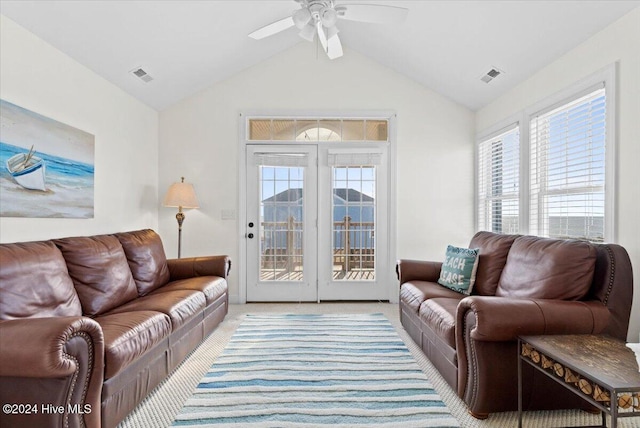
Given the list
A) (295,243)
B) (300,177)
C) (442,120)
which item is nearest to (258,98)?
(300,177)

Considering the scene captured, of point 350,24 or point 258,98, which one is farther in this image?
point 258,98

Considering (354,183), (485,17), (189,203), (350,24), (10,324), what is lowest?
(10,324)

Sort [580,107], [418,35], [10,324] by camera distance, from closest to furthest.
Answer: [10,324]
[580,107]
[418,35]

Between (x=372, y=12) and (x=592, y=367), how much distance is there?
7.19ft

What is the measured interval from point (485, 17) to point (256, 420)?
3201 mm

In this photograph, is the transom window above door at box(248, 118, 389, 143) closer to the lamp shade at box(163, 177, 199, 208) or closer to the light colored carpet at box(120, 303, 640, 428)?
Answer: the lamp shade at box(163, 177, 199, 208)

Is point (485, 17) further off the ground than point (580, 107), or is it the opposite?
point (485, 17)

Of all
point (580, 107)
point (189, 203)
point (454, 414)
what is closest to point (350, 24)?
point (580, 107)

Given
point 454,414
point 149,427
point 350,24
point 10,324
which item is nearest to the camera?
point 10,324

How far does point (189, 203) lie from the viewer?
3926 mm

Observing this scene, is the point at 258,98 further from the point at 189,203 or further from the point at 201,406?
the point at 201,406

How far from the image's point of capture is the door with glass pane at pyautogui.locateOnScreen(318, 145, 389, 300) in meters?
4.30

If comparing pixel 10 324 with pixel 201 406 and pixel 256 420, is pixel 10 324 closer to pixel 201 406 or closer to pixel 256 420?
pixel 201 406

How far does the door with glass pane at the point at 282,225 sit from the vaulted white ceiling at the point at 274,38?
119cm
